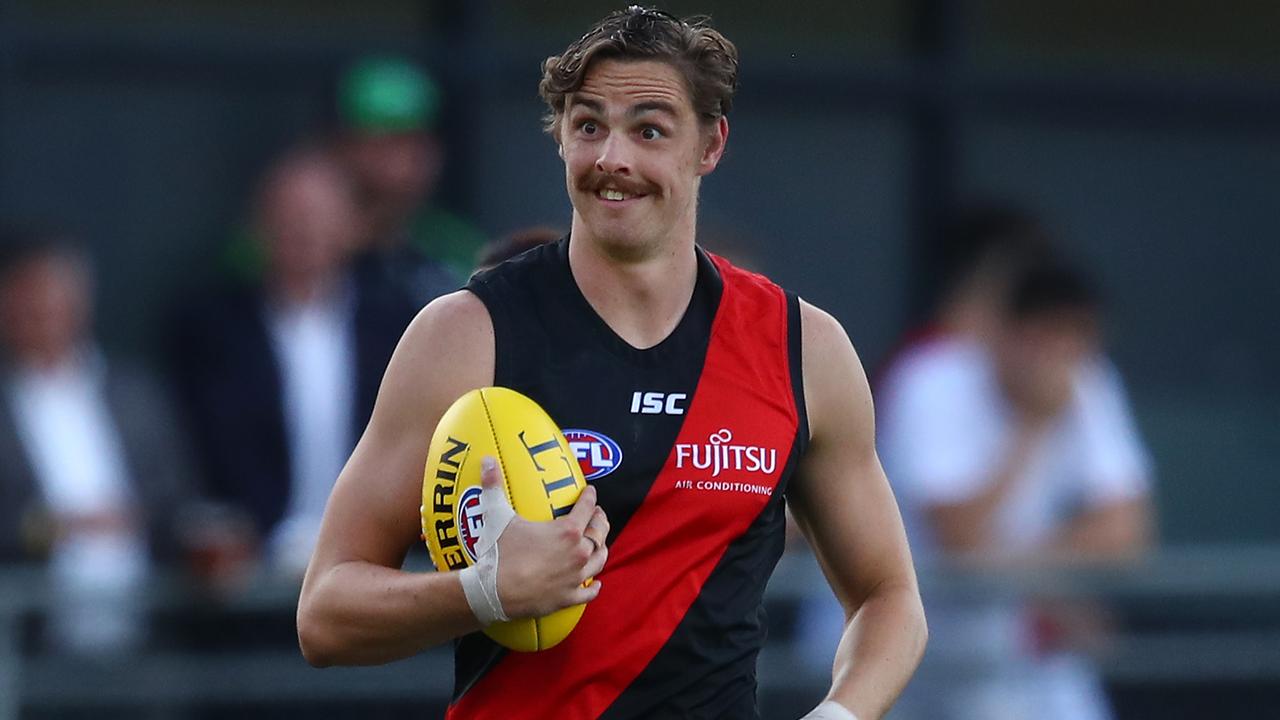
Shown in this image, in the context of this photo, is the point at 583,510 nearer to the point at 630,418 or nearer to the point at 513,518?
the point at 513,518

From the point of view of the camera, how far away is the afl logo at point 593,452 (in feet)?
11.8

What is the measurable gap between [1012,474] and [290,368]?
246cm

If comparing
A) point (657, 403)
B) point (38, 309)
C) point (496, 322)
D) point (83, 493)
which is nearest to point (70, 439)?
point (83, 493)

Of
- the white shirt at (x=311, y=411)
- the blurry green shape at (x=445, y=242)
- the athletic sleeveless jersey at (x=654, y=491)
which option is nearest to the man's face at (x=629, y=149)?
the athletic sleeveless jersey at (x=654, y=491)

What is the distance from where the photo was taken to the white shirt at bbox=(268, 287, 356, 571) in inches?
270

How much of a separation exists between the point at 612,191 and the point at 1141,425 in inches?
249

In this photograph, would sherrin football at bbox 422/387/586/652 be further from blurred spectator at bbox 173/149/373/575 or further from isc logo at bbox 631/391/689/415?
blurred spectator at bbox 173/149/373/575

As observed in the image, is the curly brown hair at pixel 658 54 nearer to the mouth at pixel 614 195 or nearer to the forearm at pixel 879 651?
the mouth at pixel 614 195

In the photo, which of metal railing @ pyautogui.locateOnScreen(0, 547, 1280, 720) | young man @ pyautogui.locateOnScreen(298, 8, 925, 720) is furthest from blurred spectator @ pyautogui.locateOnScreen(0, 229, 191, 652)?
young man @ pyautogui.locateOnScreen(298, 8, 925, 720)

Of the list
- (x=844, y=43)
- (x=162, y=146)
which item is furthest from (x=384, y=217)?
(x=844, y=43)

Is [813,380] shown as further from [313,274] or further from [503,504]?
[313,274]

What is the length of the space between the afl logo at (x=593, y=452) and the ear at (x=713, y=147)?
0.54 meters

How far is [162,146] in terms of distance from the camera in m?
8.58

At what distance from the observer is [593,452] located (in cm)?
359
